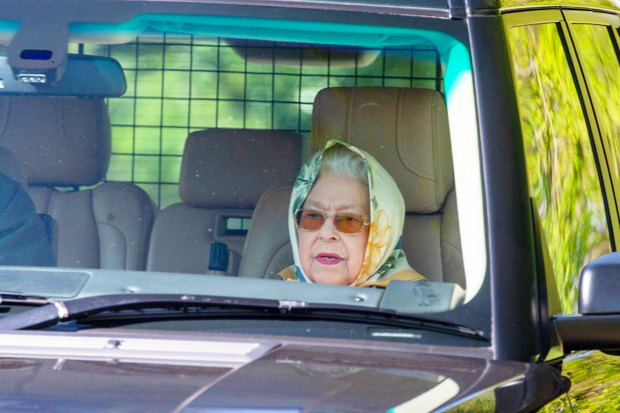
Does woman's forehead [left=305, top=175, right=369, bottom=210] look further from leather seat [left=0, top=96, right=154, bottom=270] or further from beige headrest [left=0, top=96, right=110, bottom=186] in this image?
beige headrest [left=0, top=96, right=110, bottom=186]

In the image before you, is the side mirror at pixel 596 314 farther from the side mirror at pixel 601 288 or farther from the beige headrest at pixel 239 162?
the beige headrest at pixel 239 162

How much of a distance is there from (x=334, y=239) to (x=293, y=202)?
0.52 ft

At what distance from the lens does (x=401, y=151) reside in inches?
87.5

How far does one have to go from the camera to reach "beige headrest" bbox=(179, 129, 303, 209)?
7.57ft

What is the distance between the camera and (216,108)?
2.28 meters

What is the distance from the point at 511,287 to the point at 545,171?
0.35 m

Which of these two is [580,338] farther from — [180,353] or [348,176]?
[348,176]

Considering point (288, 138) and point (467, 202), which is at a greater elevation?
point (288, 138)

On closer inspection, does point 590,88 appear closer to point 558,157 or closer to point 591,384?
point 558,157

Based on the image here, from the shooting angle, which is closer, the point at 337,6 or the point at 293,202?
the point at 337,6

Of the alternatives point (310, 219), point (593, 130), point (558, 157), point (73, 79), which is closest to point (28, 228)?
point (73, 79)

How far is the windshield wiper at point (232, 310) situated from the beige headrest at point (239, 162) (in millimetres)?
864

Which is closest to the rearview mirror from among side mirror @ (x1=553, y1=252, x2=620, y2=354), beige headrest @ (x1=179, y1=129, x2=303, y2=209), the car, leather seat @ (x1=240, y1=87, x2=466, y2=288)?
the car

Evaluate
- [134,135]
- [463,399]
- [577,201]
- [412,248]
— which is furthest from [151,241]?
[463,399]
